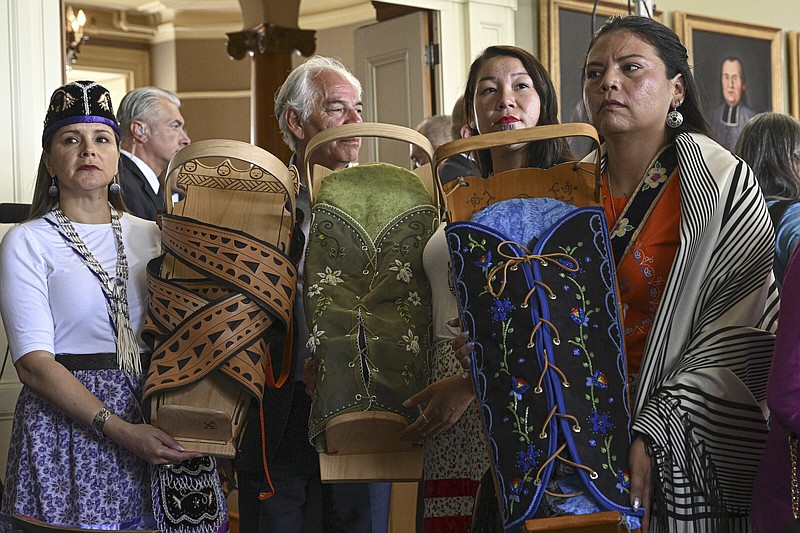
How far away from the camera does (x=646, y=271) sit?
6.17 feet

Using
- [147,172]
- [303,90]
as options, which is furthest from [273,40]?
[303,90]

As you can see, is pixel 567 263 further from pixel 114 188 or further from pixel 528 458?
pixel 114 188

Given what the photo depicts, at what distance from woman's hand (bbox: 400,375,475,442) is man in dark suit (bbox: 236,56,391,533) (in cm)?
44

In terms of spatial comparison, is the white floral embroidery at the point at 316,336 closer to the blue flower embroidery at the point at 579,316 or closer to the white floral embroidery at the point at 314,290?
the white floral embroidery at the point at 314,290

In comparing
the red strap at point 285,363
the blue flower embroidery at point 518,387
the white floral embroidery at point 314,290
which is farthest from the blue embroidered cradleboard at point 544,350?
the red strap at point 285,363

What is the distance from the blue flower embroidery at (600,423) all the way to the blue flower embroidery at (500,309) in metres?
0.22

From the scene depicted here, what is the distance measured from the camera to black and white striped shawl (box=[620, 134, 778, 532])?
1.75 meters

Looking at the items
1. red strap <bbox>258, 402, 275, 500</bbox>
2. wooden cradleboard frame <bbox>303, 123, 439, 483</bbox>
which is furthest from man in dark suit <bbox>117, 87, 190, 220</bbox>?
wooden cradleboard frame <bbox>303, 123, 439, 483</bbox>

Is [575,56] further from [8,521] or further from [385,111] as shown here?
[8,521]

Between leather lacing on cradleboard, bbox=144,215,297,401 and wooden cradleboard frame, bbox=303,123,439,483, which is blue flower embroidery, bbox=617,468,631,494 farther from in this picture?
leather lacing on cradleboard, bbox=144,215,297,401

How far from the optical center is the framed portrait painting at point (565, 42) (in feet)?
19.2

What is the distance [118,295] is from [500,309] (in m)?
0.92

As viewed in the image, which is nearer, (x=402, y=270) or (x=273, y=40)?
(x=402, y=270)

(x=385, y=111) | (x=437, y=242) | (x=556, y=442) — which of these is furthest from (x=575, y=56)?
(x=556, y=442)
